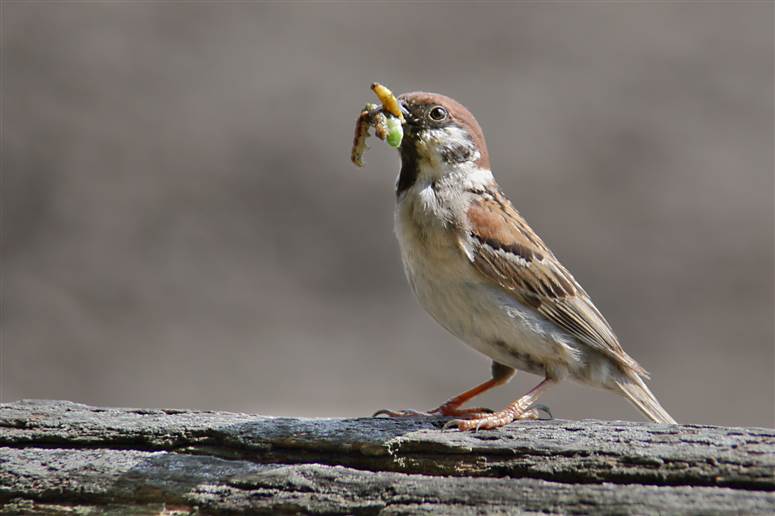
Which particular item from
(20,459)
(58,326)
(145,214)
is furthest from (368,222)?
(20,459)

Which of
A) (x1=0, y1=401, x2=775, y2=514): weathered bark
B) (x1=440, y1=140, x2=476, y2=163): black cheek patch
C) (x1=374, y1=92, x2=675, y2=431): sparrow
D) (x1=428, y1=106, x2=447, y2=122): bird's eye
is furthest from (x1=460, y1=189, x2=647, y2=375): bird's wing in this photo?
(x1=0, y1=401, x2=775, y2=514): weathered bark

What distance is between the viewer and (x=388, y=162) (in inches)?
341

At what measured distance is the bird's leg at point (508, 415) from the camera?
351 centimetres

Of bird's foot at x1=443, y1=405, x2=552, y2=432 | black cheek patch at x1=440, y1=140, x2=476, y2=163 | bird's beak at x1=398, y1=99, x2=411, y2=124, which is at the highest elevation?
bird's beak at x1=398, y1=99, x2=411, y2=124

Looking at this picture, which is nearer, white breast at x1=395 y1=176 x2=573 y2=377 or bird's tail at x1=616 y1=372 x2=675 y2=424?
white breast at x1=395 y1=176 x2=573 y2=377

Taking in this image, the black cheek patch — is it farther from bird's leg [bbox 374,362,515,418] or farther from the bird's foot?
the bird's foot

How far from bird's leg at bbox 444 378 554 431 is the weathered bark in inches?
4.6

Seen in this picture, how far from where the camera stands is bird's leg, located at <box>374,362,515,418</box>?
3846 mm

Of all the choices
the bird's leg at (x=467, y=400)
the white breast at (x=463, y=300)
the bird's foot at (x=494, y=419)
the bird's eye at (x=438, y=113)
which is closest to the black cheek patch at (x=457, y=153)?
the bird's eye at (x=438, y=113)

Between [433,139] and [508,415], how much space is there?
1114 mm

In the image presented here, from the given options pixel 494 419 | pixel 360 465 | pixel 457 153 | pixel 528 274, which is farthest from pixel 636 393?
pixel 360 465

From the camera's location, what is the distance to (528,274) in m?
3.99

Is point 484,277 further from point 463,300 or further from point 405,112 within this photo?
point 405,112

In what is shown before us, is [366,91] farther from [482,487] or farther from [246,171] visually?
[482,487]
